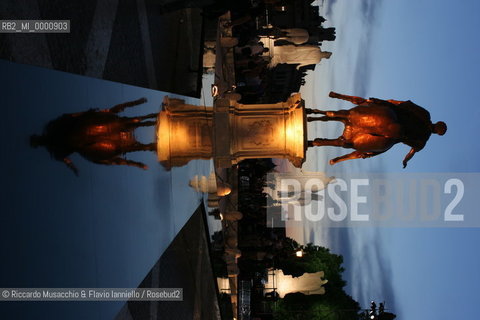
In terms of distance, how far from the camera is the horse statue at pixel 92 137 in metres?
3.96

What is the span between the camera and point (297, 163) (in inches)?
305

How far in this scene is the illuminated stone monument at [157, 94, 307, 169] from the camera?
7.51 metres

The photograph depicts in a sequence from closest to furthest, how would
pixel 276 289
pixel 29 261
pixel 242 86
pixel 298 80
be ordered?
pixel 29 261
pixel 242 86
pixel 276 289
pixel 298 80

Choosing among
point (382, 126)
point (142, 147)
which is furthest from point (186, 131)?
point (382, 126)

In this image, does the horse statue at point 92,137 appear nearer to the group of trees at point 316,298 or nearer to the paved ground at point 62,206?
the paved ground at point 62,206

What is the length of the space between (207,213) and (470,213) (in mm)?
6429

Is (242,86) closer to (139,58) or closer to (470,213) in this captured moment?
(470,213)

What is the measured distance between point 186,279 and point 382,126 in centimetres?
Answer: 500

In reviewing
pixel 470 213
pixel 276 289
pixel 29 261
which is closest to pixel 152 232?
pixel 29 261

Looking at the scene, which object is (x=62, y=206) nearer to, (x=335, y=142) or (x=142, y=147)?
(x=142, y=147)

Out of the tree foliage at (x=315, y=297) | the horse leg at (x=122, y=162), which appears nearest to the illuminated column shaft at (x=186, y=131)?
the horse leg at (x=122, y=162)

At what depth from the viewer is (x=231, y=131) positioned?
764 cm

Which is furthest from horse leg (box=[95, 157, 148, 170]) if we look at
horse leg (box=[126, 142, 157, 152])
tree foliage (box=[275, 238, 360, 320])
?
tree foliage (box=[275, 238, 360, 320])

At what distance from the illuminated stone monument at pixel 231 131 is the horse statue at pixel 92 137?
1594mm
